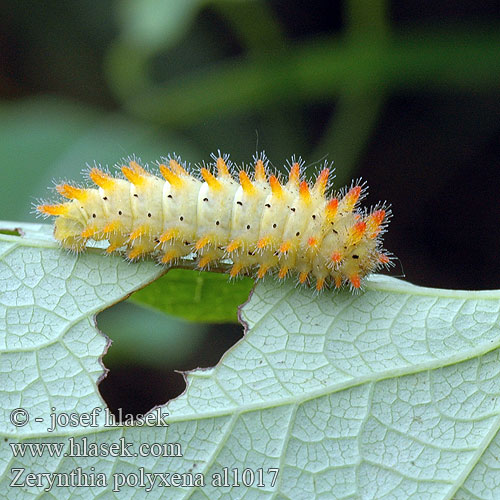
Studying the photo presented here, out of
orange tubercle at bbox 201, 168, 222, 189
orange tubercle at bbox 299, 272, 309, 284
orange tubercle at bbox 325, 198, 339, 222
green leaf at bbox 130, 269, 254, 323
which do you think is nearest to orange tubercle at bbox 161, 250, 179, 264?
green leaf at bbox 130, 269, 254, 323

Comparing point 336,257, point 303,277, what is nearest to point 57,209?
point 303,277

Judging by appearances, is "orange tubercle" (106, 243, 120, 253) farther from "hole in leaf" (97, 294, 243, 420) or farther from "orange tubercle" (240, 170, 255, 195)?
"hole in leaf" (97, 294, 243, 420)

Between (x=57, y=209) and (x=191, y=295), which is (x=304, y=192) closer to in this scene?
(x=191, y=295)

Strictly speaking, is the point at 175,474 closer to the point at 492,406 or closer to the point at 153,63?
the point at 492,406

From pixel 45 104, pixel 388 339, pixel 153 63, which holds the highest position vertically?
pixel 153 63

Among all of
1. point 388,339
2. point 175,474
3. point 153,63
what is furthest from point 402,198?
point 175,474

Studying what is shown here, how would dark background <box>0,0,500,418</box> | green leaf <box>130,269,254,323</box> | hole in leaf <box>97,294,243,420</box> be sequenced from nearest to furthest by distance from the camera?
green leaf <box>130,269,254,323</box>, hole in leaf <box>97,294,243,420</box>, dark background <box>0,0,500,418</box>

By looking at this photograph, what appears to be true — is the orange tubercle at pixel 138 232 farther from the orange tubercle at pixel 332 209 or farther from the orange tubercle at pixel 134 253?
the orange tubercle at pixel 332 209
